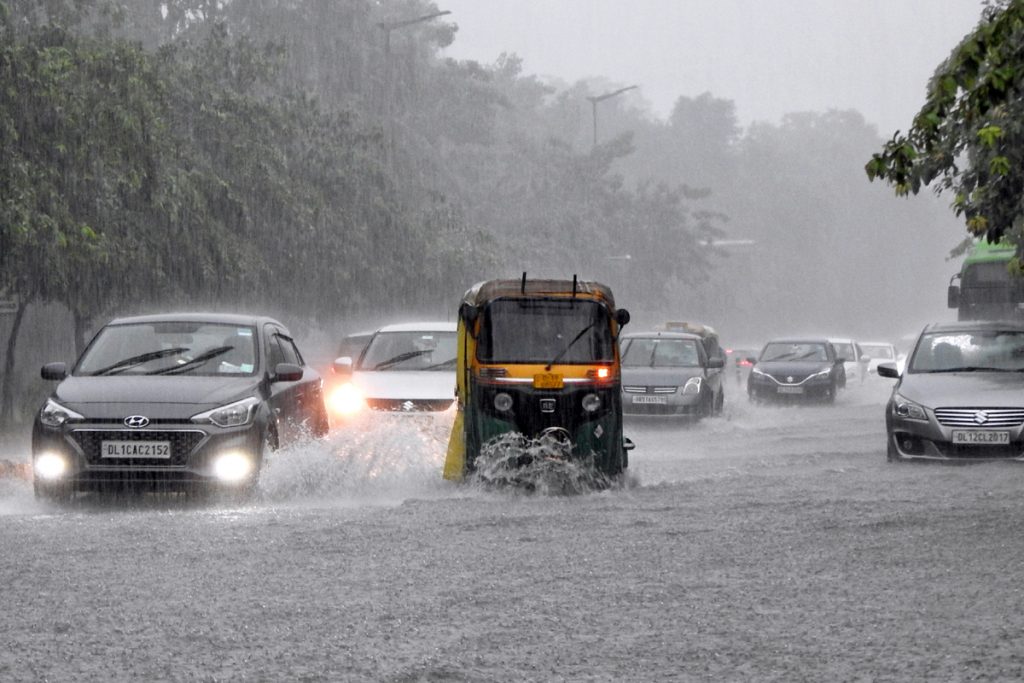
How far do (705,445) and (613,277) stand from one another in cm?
4603

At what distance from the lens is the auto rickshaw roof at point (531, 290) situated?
547 inches

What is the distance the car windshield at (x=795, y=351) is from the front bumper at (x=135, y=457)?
2392 centimetres

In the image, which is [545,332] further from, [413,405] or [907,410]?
[907,410]

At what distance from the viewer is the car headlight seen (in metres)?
16.4

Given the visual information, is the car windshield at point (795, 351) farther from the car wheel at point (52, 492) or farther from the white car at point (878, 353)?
the car wheel at point (52, 492)

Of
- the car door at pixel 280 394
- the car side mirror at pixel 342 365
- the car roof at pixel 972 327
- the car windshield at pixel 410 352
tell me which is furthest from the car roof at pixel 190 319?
the car roof at pixel 972 327

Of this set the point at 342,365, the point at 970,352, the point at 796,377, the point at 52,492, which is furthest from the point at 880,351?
the point at 52,492

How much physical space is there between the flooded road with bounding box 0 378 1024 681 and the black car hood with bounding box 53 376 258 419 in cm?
76

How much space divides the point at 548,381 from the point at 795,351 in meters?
22.8

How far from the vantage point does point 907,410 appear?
1662cm

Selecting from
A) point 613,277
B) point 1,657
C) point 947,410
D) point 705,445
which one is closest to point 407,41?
point 613,277

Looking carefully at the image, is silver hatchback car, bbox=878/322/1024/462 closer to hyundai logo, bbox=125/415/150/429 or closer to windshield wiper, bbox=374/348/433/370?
windshield wiper, bbox=374/348/433/370

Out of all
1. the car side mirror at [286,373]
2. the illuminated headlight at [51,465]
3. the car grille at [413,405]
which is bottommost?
the illuminated headlight at [51,465]

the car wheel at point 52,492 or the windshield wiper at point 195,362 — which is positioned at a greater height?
the windshield wiper at point 195,362
